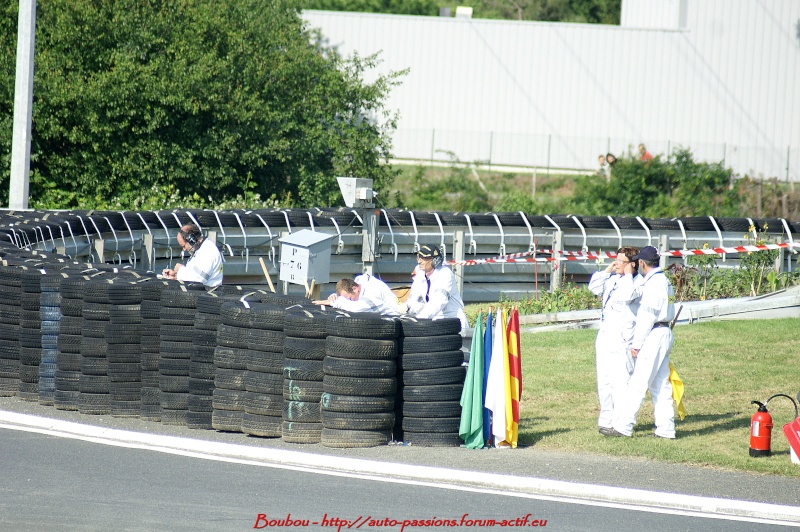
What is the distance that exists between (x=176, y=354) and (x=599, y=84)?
29.4 m

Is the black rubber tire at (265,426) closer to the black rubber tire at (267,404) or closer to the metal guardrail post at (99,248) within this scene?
the black rubber tire at (267,404)

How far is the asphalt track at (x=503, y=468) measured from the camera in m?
7.91

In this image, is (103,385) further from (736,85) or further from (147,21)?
(736,85)

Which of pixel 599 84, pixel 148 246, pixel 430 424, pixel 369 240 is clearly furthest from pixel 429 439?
pixel 599 84

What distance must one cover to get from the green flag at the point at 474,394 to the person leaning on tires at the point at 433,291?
1.28 meters

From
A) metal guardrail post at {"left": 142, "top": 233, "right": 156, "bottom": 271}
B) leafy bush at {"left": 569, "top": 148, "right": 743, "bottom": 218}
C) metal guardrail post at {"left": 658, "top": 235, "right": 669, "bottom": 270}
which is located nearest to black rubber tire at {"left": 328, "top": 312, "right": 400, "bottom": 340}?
metal guardrail post at {"left": 142, "top": 233, "right": 156, "bottom": 271}

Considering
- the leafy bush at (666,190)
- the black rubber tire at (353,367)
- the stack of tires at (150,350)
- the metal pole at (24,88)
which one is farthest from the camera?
the leafy bush at (666,190)

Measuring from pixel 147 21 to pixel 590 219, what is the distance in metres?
10.7

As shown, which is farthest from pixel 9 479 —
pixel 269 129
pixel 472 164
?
pixel 472 164

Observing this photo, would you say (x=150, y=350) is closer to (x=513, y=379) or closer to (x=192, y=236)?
(x=192, y=236)

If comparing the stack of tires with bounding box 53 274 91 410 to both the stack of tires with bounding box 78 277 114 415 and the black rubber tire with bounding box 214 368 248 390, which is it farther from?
the black rubber tire with bounding box 214 368 248 390

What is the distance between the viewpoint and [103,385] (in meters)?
9.82

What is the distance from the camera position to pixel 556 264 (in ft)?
63.6

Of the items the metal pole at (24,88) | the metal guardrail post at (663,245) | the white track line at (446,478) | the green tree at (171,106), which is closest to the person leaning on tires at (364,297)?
the white track line at (446,478)
